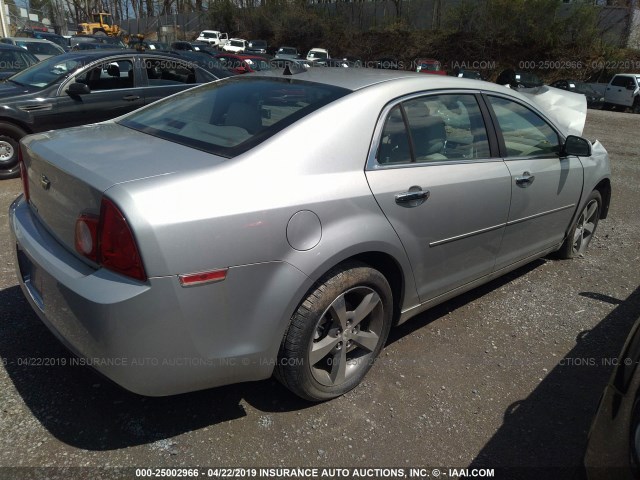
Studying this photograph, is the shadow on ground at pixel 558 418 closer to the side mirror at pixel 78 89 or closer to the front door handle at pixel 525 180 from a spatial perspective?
the front door handle at pixel 525 180

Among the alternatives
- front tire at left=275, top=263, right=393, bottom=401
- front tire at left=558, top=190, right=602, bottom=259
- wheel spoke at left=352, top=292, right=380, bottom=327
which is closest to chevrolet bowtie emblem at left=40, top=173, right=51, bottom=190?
front tire at left=275, top=263, right=393, bottom=401

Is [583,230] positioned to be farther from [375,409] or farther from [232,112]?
[232,112]

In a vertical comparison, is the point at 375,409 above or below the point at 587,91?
above

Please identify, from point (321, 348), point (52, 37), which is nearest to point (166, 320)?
point (321, 348)

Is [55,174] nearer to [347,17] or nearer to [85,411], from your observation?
[85,411]

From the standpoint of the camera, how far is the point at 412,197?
105 inches

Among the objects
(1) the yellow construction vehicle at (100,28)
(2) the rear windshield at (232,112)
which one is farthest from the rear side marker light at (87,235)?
(1) the yellow construction vehicle at (100,28)

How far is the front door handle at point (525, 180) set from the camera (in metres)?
3.37

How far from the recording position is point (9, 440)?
2283 mm

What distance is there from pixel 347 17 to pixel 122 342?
50.9 m

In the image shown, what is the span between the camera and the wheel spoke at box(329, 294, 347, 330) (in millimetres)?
2467

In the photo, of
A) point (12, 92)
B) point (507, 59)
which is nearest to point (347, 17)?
point (507, 59)

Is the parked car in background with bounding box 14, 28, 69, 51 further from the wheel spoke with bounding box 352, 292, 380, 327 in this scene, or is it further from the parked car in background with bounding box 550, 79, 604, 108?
the wheel spoke with bounding box 352, 292, 380, 327

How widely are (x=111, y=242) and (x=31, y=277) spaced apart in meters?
0.81
